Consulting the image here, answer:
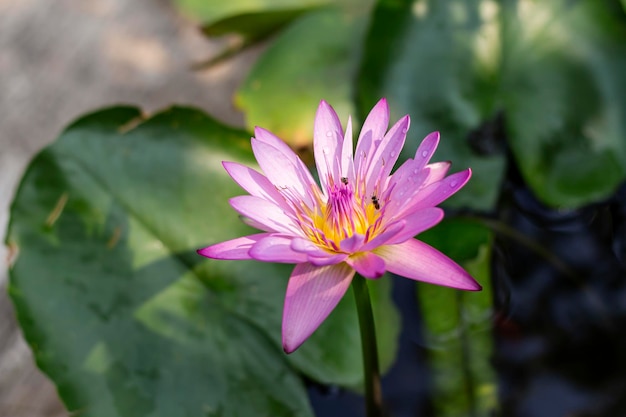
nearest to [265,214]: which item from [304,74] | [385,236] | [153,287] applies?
[385,236]

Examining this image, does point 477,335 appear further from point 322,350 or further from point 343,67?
point 343,67

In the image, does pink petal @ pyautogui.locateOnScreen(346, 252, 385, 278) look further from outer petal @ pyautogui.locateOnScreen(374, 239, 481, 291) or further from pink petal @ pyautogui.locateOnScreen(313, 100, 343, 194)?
pink petal @ pyautogui.locateOnScreen(313, 100, 343, 194)

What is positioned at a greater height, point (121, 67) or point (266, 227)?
point (266, 227)

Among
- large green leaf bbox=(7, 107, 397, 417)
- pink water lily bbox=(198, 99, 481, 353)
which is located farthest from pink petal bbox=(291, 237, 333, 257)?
large green leaf bbox=(7, 107, 397, 417)

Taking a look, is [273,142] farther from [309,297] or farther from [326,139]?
[309,297]

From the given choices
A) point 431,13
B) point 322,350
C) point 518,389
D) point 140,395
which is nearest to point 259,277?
point 322,350

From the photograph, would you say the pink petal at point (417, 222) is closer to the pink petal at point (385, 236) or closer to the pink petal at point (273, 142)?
the pink petal at point (385, 236)
